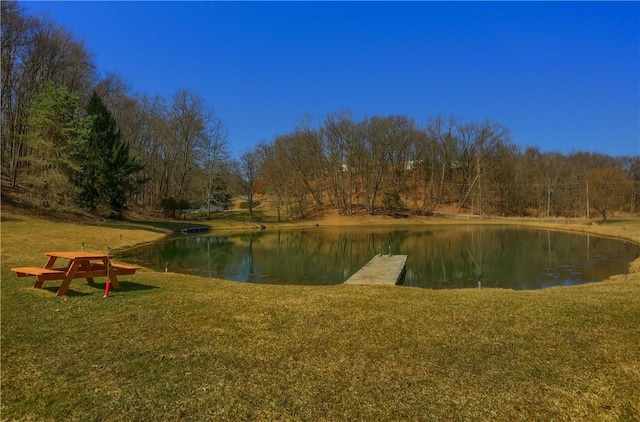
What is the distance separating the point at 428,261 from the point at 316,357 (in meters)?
17.6

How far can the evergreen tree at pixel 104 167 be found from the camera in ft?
110

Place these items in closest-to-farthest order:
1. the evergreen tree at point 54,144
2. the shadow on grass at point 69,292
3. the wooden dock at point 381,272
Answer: the shadow on grass at point 69,292 → the wooden dock at point 381,272 → the evergreen tree at point 54,144

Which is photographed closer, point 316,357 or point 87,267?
point 316,357

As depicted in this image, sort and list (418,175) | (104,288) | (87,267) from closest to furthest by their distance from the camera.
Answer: (87,267) → (104,288) → (418,175)

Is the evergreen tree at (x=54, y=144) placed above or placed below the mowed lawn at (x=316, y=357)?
above

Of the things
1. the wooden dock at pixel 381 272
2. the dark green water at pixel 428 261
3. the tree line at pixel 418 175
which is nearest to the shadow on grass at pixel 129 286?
the dark green water at pixel 428 261

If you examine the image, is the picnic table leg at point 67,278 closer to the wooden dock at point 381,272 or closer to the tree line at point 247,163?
the wooden dock at point 381,272

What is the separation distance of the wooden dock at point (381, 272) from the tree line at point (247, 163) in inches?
865

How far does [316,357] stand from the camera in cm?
514

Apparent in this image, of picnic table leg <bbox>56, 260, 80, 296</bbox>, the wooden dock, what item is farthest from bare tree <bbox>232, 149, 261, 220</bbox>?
picnic table leg <bbox>56, 260, 80, 296</bbox>

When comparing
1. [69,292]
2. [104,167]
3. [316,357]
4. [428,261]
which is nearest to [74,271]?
[69,292]

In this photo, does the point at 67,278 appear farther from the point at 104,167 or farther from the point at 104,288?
the point at 104,167

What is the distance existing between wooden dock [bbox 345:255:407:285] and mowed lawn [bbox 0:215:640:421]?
5.72 meters

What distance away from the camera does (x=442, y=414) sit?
381 cm
